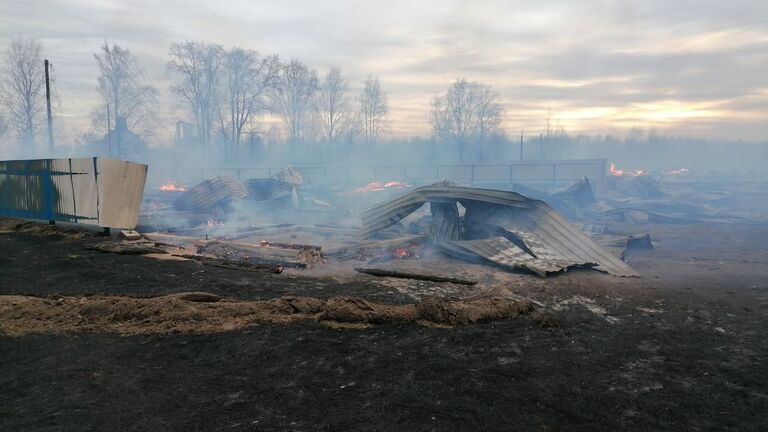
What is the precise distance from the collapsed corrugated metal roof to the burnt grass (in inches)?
120

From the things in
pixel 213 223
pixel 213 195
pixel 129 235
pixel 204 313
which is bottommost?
pixel 213 223

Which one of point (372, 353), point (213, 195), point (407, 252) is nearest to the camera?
point (372, 353)

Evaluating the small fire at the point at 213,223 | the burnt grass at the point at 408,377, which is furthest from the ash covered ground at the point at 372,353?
the small fire at the point at 213,223

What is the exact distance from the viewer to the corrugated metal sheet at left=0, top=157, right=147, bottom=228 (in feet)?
41.9

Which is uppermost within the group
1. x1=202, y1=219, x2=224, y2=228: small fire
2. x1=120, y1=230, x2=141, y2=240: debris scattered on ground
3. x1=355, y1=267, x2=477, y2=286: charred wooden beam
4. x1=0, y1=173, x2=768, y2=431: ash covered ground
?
x1=120, y1=230, x2=141, y2=240: debris scattered on ground

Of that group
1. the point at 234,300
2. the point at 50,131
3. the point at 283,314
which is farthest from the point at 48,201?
the point at 50,131

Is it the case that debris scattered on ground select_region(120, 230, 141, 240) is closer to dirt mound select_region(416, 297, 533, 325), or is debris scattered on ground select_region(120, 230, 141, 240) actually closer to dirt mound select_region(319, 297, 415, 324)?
dirt mound select_region(319, 297, 415, 324)

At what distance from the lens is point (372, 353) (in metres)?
5.14

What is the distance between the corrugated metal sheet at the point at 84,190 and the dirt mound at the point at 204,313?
669cm

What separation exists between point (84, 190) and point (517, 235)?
1281 cm

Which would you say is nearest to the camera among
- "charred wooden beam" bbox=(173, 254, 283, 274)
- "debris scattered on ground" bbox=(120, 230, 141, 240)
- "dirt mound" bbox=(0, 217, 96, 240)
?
"charred wooden beam" bbox=(173, 254, 283, 274)

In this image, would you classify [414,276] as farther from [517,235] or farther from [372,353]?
[372,353]

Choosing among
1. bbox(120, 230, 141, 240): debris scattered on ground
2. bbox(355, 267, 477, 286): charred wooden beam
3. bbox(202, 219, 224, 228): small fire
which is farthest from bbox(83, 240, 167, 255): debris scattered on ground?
bbox(202, 219, 224, 228): small fire

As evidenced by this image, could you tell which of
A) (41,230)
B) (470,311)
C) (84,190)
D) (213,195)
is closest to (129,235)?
(84,190)
